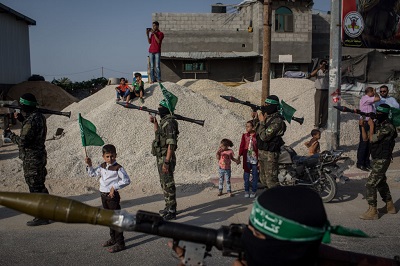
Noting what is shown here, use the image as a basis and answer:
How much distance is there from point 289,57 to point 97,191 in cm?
2228

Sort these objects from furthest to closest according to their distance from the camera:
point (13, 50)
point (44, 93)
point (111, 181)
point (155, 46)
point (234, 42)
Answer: point (234, 42) → point (13, 50) → point (44, 93) → point (155, 46) → point (111, 181)

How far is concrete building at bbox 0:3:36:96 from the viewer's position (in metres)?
24.7

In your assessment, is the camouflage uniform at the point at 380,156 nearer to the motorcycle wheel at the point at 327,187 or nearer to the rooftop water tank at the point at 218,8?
the motorcycle wheel at the point at 327,187

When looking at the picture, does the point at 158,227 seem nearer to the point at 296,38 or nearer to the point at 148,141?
the point at 148,141

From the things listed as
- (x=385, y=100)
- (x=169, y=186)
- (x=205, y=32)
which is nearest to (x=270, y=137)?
(x=169, y=186)

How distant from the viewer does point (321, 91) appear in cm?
1247

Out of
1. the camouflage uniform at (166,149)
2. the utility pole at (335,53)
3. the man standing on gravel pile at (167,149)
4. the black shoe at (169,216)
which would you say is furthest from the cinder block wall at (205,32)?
the black shoe at (169,216)

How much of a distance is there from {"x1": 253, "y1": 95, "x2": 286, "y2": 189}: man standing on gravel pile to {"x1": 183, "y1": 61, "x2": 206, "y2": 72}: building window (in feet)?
68.6

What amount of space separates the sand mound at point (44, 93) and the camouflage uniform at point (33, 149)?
18.2 m

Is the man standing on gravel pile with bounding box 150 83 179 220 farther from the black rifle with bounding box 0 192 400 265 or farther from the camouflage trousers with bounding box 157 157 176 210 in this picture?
the black rifle with bounding box 0 192 400 265

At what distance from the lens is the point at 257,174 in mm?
7777

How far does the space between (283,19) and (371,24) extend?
909cm

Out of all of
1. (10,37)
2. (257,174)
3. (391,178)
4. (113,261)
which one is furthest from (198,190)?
(10,37)

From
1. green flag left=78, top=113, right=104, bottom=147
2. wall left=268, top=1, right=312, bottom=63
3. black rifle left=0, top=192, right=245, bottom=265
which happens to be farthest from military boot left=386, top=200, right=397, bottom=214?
wall left=268, top=1, right=312, bottom=63
